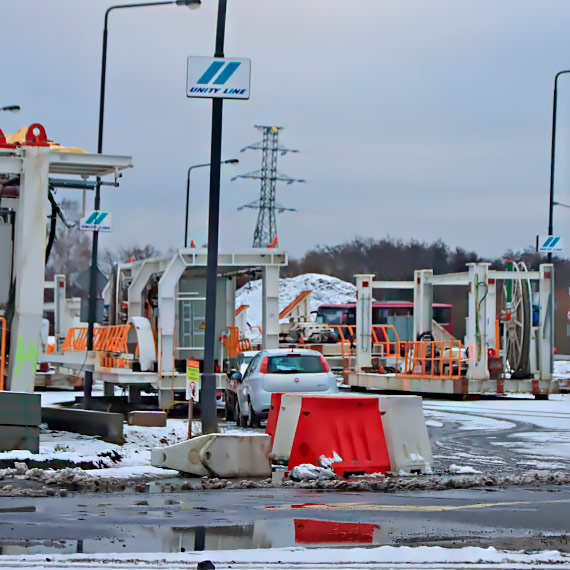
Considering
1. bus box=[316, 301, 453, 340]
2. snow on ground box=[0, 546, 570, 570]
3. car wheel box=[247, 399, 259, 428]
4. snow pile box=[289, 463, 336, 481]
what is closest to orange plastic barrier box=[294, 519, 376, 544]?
snow on ground box=[0, 546, 570, 570]

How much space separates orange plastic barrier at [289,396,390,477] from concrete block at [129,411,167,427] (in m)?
5.53

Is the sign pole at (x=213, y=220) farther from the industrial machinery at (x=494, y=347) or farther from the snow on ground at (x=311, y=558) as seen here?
the industrial machinery at (x=494, y=347)

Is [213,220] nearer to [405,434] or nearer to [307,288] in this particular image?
[405,434]

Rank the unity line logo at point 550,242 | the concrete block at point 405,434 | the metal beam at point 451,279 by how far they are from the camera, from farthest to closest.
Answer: the unity line logo at point 550,242, the metal beam at point 451,279, the concrete block at point 405,434

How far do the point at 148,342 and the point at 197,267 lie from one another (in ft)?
7.82

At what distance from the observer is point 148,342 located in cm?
2595

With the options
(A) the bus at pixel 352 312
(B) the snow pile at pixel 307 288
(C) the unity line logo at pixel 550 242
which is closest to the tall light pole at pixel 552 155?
(C) the unity line logo at pixel 550 242

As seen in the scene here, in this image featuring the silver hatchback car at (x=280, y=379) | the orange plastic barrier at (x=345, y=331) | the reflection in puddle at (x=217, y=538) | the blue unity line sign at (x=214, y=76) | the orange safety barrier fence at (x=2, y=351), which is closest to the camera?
the reflection in puddle at (x=217, y=538)

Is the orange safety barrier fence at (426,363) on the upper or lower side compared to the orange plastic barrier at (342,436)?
upper

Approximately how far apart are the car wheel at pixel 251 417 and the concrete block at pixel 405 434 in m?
7.16

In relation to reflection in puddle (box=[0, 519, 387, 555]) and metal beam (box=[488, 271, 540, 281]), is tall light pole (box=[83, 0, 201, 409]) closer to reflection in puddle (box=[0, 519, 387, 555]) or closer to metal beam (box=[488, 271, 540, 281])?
metal beam (box=[488, 271, 540, 281])

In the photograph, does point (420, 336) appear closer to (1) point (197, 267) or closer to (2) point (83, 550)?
(1) point (197, 267)

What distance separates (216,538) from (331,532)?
3.18 feet

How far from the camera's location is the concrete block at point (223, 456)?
1334 cm
